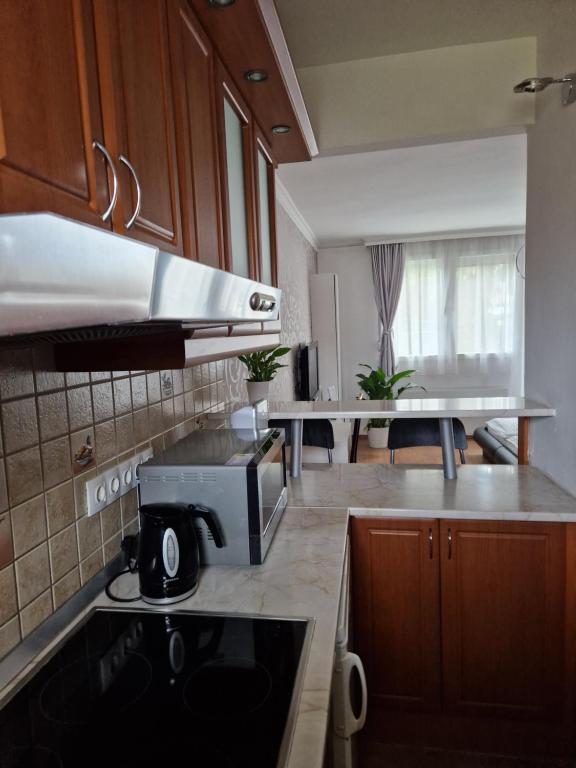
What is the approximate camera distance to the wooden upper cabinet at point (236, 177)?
125cm

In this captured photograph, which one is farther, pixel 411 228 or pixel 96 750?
pixel 411 228

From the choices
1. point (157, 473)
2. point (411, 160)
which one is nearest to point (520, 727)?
point (157, 473)

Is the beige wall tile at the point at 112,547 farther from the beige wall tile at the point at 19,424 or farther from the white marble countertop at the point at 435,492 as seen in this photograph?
the white marble countertop at the point at 435,492

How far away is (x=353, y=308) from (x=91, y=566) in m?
5.57

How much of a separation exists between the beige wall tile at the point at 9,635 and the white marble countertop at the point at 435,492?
989 mm

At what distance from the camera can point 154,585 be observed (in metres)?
1.12

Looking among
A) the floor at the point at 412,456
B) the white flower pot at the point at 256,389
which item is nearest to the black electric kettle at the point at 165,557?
the white flower pot at the point at 256,389

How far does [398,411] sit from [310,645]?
43.0 inches

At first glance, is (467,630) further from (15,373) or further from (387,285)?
(387,285)

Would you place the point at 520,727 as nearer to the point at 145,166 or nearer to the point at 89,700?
the point at 89,700

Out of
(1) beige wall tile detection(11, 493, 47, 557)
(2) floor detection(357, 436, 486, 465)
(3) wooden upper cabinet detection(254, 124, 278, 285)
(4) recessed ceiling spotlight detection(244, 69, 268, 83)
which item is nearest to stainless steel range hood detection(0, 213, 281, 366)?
(1) beige wall tile detection(11, 493, 47, 557)

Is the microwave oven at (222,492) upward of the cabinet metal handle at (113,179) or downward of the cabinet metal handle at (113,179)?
downward

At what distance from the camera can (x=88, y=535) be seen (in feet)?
3.71

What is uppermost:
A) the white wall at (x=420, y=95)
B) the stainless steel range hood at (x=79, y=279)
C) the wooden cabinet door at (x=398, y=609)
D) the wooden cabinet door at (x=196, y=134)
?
the white wall at (x=420, y=95)
